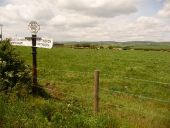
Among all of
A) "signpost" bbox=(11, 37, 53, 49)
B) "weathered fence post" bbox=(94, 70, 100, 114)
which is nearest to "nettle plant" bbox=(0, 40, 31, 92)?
"signpost" bbox=(11, 37, 53, 49)

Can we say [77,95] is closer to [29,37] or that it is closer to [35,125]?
[29,37]

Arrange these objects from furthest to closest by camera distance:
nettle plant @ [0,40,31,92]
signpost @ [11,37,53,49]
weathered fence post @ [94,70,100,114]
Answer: signpost @ [11,37,53,49], nettle plant @ [0,40,31,92], weathered fence post @ [94,70,100,114]

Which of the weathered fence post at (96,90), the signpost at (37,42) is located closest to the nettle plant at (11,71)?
the signpost at (37,42)

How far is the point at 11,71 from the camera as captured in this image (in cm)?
1135

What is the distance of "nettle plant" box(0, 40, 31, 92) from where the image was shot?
437 inches

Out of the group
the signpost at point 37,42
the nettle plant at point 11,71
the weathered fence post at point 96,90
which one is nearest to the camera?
the weathered fence post at point 96,90

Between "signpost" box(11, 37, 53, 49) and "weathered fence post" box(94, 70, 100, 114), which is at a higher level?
"signpost" box(11, 37, 53, 49)

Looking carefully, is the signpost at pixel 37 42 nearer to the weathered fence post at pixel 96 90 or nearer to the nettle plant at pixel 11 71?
the nettle plant at pixel 11 71

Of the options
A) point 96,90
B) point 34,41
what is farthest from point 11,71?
point 96,90

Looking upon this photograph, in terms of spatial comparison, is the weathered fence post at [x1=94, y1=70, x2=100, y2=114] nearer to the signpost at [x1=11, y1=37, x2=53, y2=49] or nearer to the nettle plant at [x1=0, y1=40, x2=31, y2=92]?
the signpost at [x1=11, y1=37, x2=53, y2=49]

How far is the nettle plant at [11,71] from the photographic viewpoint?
11.1m

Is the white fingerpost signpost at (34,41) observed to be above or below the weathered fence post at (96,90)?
above

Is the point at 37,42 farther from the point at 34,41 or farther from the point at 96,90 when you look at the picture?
the point at 96,90

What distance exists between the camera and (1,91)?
1054 centimetres
